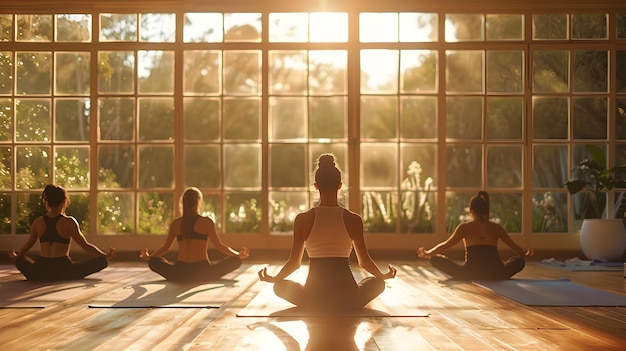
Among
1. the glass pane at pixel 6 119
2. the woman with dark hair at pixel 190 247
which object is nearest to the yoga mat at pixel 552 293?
the woman with dark hair at pixel 190 247

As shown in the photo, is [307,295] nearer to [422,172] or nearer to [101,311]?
[101,311]

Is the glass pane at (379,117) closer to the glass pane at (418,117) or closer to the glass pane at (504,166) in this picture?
the glass pane at (418,117)

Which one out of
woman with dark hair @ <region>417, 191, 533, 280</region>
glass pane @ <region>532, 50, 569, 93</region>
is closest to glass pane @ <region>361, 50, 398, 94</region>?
glass pane @ <region>532, 50, 569, 93</region>

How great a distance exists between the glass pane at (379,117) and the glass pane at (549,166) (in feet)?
4.77

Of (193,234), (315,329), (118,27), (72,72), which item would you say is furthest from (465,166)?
(315,329)

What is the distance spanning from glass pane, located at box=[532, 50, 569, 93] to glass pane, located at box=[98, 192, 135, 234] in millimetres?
4257

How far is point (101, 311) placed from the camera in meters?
4.50

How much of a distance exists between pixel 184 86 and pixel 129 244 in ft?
5.53

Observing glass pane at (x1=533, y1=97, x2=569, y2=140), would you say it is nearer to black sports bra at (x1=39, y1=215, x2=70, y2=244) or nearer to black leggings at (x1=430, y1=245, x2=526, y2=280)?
black leggings at (x1=430, y1=245, x2=526, y2=280)

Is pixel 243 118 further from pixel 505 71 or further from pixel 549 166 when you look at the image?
pixel 549 166

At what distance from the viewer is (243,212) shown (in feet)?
29.0

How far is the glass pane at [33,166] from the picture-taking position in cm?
894

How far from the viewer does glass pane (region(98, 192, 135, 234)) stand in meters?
8.85

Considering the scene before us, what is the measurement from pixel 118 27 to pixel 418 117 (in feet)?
10.4
